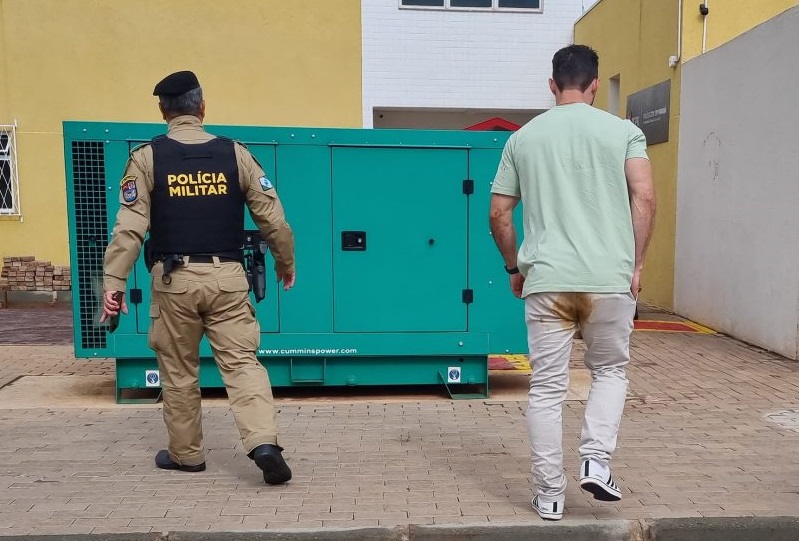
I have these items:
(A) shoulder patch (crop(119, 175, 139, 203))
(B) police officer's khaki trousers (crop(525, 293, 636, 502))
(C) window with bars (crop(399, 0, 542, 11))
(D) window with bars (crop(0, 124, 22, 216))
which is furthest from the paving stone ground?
(C) window with bars (crop(399, 0, 542, 11))

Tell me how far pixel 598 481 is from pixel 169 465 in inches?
90.8

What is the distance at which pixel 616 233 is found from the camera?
317 cm

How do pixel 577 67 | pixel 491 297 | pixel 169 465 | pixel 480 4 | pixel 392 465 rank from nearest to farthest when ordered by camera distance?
pixel 577 67 → pixel 169 465 → pixel 392 465 → pixel 491 297 → pixel 480 4

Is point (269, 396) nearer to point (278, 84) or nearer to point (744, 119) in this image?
point (744, 119)

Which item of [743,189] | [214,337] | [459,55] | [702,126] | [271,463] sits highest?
[459,55]

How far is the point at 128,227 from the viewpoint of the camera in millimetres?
3574

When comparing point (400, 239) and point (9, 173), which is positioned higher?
point (9, 173)

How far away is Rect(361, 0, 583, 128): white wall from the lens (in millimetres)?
12750

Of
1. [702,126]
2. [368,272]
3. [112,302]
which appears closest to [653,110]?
[702,126]

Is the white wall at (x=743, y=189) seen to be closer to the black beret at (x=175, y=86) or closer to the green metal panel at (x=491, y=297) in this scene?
the green metal panel at (x=491, y=297)

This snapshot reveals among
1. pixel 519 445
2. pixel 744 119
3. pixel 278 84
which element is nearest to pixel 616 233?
pixel 519 445

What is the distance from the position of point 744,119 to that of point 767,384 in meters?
3.36

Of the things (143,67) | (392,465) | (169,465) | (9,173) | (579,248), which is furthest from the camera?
(143,67)

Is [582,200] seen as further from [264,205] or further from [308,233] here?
[308,233]
